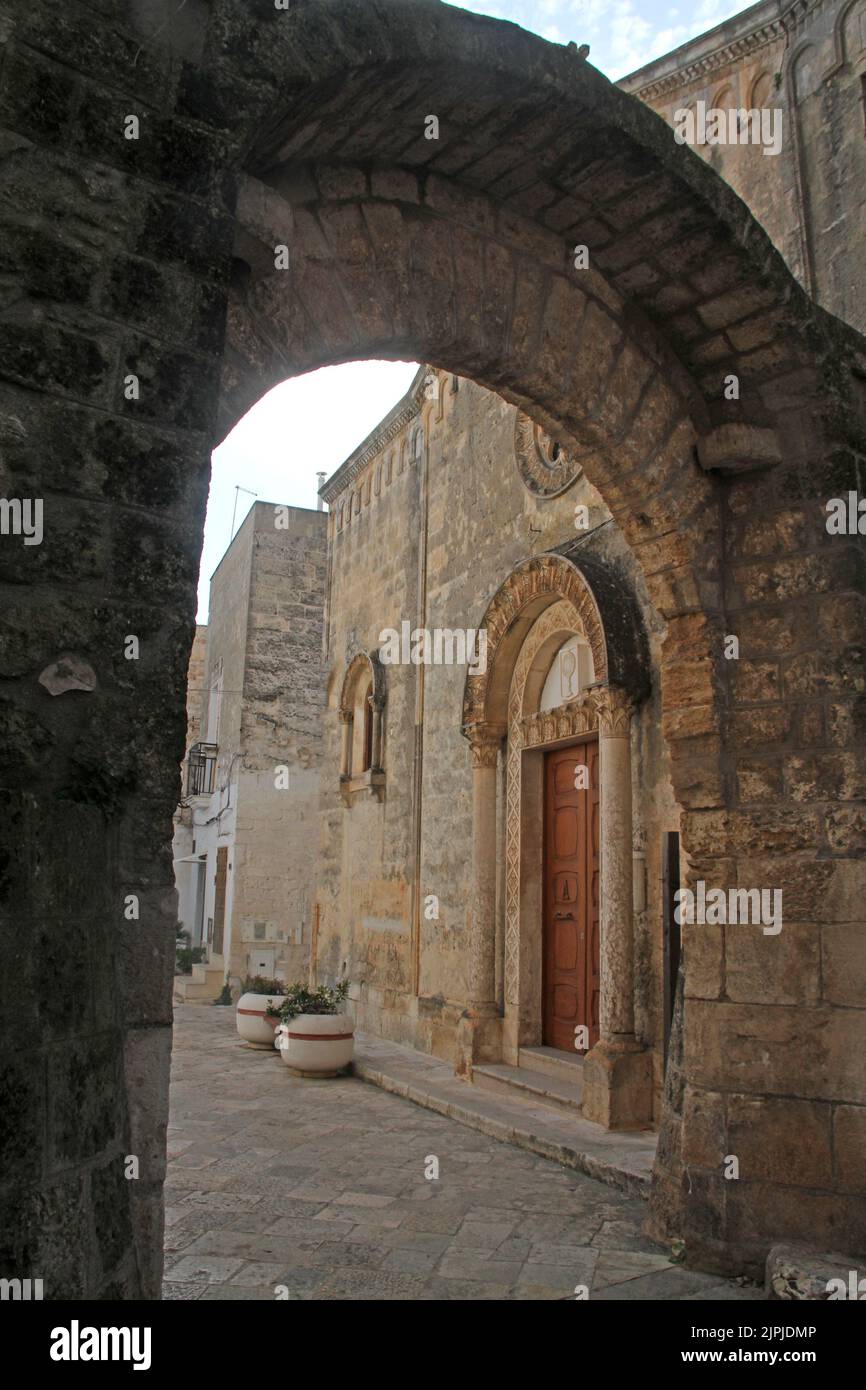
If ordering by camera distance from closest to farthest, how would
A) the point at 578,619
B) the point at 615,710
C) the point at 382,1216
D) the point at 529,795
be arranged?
1. the point at 382,1216
2. the point at 615,710
3. the point at 578,619
4. the point at 529,795

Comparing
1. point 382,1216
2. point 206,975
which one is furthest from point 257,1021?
point 206,975

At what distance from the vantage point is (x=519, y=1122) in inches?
236

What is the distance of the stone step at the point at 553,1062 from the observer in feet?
21.6

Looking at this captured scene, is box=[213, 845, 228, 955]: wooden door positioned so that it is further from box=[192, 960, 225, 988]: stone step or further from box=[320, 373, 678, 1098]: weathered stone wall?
box=[320, 373, 678, 1098]: weathered stone wall

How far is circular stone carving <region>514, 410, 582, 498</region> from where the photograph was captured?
7.42 meters

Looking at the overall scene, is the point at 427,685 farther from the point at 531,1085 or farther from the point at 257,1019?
the point at 531,1085

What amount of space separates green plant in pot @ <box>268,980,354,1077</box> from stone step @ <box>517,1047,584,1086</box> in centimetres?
156

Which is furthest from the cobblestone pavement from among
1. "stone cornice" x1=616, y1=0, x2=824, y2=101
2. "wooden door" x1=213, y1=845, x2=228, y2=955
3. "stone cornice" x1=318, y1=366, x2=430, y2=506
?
"wooden door" x1=213, y1=845, x2=228, y2=955

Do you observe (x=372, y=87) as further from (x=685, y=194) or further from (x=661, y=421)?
(x=661, y=421)

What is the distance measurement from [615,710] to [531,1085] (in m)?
2.52

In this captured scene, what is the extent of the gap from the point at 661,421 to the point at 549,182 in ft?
3.48

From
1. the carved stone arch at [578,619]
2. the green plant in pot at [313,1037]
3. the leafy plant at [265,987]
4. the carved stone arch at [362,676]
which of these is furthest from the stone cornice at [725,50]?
the leafy plant at [265,987]

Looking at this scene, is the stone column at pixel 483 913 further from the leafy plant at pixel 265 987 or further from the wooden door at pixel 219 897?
the wooden door at pixel 219 897
